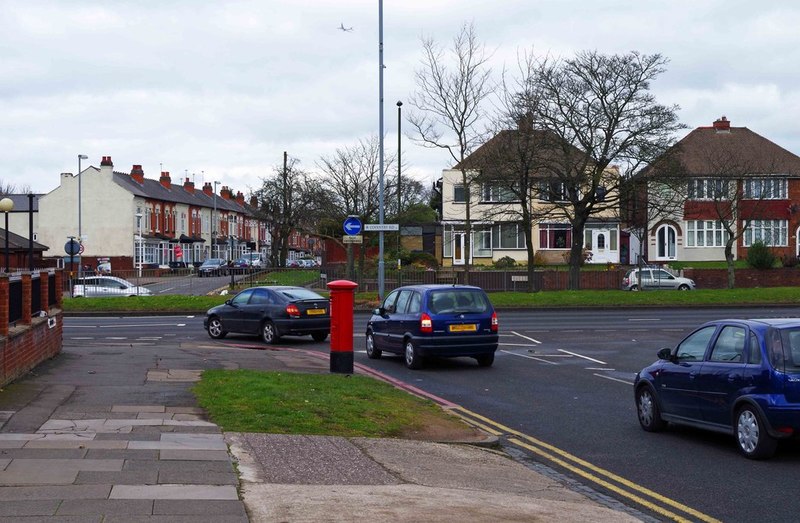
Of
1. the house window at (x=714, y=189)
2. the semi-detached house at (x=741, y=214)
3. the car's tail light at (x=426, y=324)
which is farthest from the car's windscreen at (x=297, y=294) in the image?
the semi-detached house at (x=741, y=214)

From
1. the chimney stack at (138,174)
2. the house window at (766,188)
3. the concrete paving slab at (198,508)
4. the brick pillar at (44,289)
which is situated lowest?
the concrete paving slab at (198,508)

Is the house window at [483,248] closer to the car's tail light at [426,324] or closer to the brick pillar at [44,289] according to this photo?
the car's tail light at [426,324]

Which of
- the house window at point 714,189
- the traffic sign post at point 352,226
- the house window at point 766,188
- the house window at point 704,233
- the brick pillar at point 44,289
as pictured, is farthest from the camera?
the house window at point 704,233

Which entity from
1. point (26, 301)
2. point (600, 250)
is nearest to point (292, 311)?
point (26, 301)

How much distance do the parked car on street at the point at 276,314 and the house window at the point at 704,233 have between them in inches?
1713

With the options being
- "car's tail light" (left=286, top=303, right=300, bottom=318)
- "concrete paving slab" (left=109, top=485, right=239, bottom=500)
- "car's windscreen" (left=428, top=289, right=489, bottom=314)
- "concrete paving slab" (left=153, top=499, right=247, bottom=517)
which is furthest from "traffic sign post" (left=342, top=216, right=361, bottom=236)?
"concrete paving slab" (left=153, top=499, right=247, bottom=517)

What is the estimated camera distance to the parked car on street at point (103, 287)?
4222cm

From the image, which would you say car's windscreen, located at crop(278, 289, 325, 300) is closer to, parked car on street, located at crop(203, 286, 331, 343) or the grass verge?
parked car on street, located at crop(203, 286, 331, 343)

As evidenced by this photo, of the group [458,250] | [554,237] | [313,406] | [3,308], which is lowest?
[313,406]

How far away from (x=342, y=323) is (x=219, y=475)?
25.7ft

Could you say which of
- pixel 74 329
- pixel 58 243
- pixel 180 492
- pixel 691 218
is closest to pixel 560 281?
pixel 691 218

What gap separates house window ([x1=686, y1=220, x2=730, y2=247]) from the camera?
6294 centimetres

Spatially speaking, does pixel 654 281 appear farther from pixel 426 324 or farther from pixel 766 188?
pixel 426 324

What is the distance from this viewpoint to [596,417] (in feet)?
42.1
